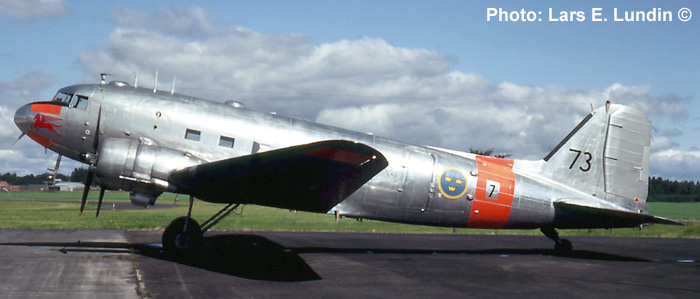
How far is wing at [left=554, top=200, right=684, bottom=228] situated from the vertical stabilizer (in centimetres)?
96

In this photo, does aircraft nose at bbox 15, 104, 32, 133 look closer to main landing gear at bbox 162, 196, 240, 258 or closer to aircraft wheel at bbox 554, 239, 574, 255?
main landing gear at bbox 162, 196, 240, 258

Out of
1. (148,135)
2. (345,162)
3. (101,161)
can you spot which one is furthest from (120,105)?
(345,162)

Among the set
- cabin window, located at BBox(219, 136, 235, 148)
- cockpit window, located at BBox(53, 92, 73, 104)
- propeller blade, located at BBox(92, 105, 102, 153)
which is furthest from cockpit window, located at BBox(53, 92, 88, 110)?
cabin window, located at BBox(219, 136, 235, 148)

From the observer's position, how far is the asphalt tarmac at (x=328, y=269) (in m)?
9.69

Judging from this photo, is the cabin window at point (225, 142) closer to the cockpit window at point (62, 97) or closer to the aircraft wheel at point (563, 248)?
the cockpit window at point (62, 97)

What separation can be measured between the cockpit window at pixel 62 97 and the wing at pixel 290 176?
4160 mm

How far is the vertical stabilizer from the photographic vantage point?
16.3 metres

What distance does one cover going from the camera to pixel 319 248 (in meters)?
16.9

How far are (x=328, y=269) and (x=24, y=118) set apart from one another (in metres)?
8.85

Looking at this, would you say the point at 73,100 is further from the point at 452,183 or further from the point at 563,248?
the point at 563,248

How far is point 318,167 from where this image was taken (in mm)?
11680

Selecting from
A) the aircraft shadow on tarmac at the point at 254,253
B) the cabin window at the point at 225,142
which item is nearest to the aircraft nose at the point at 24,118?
the aircraft shadow on tarmac at the point at 254,253

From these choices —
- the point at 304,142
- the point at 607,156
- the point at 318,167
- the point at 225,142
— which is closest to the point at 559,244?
the point at 607,156

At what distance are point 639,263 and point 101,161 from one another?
1406cm
